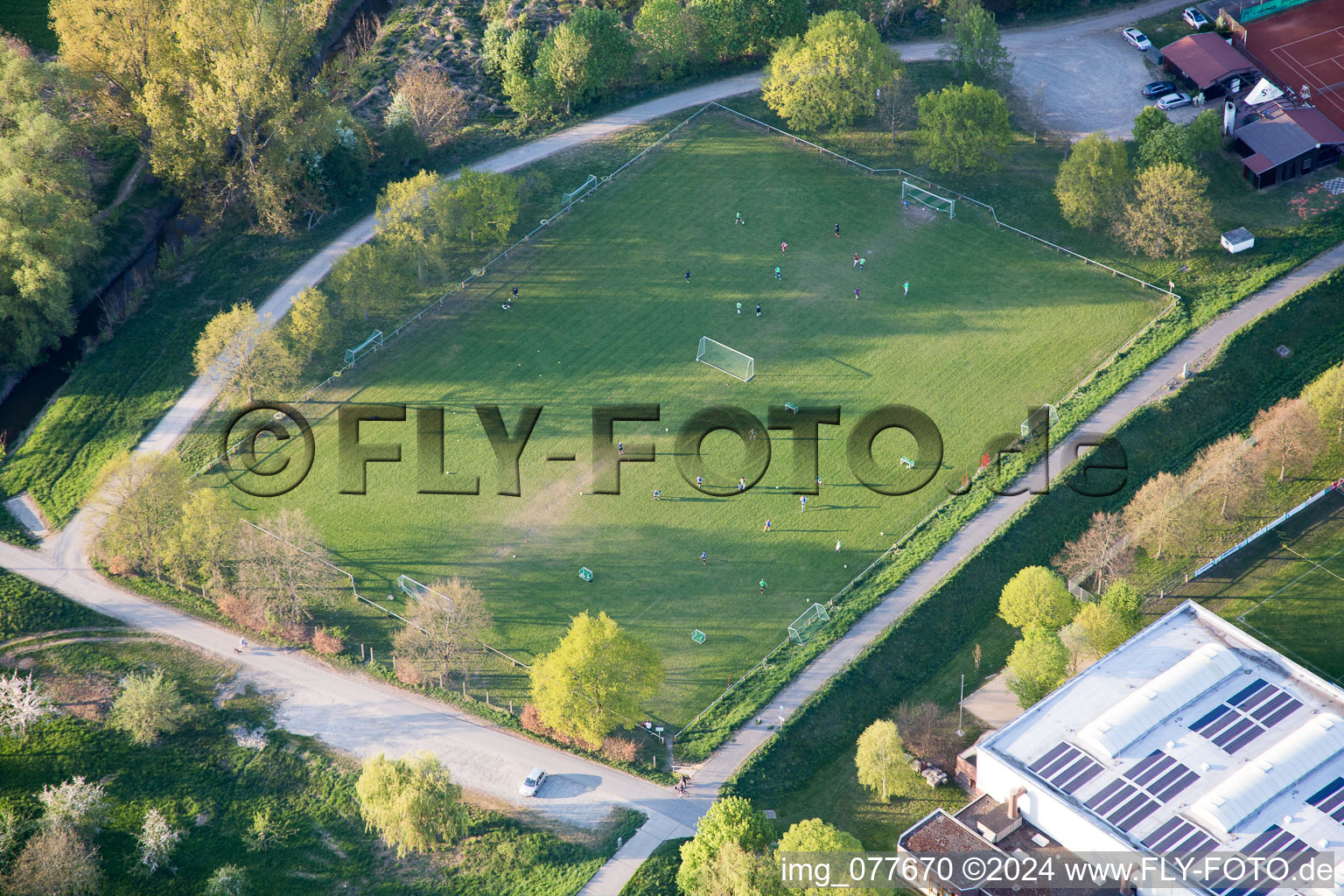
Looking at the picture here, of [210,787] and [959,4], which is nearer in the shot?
[210,787]

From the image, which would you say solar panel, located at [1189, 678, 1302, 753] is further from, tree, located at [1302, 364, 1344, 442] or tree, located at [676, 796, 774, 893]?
tree, located at [676, 796, 774, 893]

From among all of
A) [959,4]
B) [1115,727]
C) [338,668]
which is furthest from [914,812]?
[959,4]

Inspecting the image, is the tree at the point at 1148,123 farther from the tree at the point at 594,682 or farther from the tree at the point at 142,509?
the tree at the point at 142,509

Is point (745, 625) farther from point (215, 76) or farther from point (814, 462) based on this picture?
point (215, 76)

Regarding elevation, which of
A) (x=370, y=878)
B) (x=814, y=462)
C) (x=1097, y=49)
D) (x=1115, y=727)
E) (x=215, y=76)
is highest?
(x=1097, y=49)

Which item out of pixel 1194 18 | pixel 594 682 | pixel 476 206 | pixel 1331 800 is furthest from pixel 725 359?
pixel 1194 18

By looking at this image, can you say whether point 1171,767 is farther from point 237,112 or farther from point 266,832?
point 237,112
